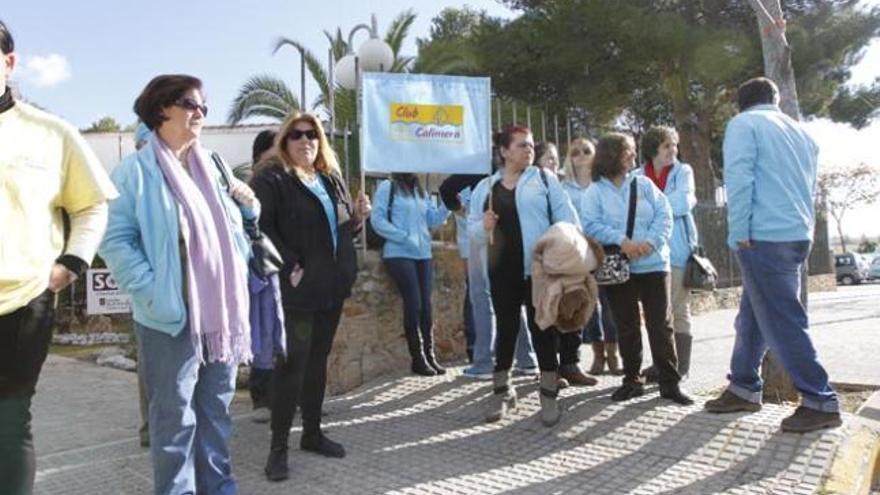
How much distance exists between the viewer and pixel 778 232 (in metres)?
4.02

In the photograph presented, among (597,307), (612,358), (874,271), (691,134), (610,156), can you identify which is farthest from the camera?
(874,271)

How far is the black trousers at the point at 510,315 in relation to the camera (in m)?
4.57

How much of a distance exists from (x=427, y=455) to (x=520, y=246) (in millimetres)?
1405

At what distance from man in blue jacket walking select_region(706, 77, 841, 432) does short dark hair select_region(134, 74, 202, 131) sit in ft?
9.53

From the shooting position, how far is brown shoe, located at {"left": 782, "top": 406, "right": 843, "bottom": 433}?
3874mm

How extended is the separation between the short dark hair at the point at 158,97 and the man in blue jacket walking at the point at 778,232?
2.90 meters

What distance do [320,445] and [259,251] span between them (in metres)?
1.32

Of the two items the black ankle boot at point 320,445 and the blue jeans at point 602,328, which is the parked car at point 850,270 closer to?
the blue jeans at point 602,328

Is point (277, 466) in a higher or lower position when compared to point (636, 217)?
lower

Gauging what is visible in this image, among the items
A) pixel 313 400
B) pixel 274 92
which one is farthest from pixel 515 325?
pixel 274 92

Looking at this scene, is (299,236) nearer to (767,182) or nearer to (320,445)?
(320,445)

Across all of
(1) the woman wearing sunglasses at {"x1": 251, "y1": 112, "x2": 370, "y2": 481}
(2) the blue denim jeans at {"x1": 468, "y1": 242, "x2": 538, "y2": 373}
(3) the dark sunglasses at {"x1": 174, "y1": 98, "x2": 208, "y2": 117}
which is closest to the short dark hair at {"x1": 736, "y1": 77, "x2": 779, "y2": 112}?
(2) the blue denim jeans at {"x1": 468, "y1": 242, "x2": 538, "y2": 373}

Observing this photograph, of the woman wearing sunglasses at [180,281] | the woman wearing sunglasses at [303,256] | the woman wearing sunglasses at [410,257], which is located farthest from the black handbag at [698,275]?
the woman wearing sunglasses at [180,281]

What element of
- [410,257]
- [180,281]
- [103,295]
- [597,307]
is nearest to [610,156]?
[597,307]
